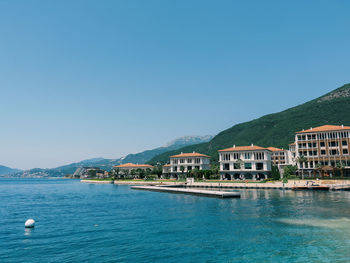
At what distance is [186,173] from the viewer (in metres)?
128

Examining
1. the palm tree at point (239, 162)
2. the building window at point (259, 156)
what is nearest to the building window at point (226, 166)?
the palm tree at point (239, 162)

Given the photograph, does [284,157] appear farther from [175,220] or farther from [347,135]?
[175,220]

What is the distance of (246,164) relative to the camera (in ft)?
348

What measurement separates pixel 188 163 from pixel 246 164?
1280 inches

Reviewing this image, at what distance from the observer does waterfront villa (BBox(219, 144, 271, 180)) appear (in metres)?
104

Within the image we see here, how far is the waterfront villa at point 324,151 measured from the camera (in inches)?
3593

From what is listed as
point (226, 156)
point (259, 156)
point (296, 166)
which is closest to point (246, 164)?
point (259, 156)

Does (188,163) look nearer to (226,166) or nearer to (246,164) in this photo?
(226,166)

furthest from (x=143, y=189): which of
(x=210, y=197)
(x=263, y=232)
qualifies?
(x=263, y=232)

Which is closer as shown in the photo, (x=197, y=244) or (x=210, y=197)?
(x=197, y=244)

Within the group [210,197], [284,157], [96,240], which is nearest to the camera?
[96,240]

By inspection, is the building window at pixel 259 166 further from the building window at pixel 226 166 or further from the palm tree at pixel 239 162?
the building window at pixel 226 166

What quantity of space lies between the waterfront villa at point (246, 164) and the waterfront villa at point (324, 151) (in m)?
12.6

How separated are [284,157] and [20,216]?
146817mm
